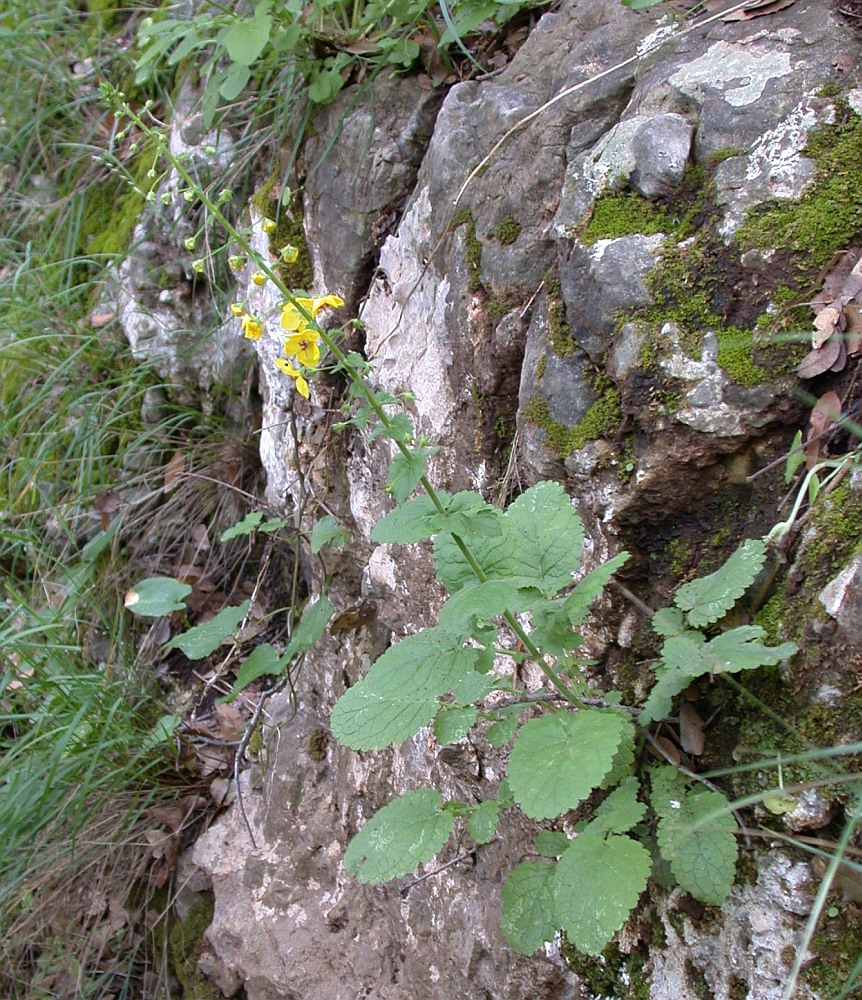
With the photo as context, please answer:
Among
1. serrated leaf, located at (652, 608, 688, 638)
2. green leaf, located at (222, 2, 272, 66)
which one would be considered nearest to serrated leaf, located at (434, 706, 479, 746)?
serrated leaf, located at (652, 608, 688, 638)

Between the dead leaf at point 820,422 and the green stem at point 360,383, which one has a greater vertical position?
the green stem at point 360,383

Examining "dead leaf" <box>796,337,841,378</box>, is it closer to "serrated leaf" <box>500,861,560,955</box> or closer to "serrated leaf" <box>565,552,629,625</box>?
"serrated leaf" <box>565,552,629,625</box>

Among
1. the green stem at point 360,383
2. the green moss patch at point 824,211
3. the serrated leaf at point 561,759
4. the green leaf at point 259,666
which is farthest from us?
the green leaf at point 259,666

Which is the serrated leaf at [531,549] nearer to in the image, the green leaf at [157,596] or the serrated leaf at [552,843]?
the serrated leaf at [552,843]

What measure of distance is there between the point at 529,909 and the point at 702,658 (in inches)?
21.1

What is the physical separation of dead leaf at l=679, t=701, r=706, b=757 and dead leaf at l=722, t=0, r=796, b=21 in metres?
1.38

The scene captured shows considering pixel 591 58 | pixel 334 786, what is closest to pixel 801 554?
pixel 591 58

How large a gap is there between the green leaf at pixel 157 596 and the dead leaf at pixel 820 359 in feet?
6.54

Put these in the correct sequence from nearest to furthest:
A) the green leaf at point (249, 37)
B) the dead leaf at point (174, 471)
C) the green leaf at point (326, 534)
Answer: the green leaf at point (249, 37) → the green leaf at point (326, 534) → the dead leaf at point (174, 471)

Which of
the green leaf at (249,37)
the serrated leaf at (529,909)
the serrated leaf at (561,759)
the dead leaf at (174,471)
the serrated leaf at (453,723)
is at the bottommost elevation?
the serrated leaf at (529,909)

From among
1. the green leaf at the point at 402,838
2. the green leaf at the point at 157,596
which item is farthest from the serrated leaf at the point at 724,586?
the green leaf at the point at 157,596

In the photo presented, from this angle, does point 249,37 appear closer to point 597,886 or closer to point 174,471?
point 174,471

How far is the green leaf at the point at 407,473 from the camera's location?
4.46 ft

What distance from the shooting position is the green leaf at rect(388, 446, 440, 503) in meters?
1.36
